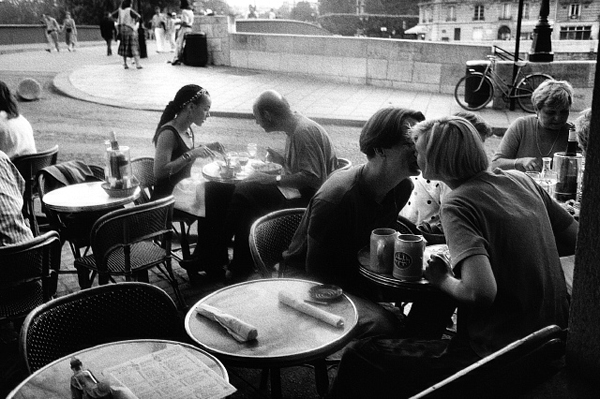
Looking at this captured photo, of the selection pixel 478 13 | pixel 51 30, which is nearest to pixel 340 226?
pixel 51 30

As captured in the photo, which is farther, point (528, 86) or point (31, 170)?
point (528, 86)

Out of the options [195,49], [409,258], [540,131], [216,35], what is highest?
[216,35]

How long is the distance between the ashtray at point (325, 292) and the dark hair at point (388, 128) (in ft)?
2.30

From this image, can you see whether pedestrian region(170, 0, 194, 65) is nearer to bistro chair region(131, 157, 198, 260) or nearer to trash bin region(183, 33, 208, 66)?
trash bin region(183, 33, 208, 66)

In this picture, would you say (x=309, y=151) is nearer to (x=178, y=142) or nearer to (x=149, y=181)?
(x=178, y=142)

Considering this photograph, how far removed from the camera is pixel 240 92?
→ 1416cm

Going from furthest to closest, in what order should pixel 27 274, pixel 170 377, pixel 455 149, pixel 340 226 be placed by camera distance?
pixel 27 274 < pixel 340 226 < pixel 455 149 < pixel 170 377

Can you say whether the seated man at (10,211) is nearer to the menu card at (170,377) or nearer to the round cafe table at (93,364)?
the round cafe table at (93,364)

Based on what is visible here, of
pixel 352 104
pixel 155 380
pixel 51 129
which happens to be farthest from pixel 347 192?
pixel 352 104

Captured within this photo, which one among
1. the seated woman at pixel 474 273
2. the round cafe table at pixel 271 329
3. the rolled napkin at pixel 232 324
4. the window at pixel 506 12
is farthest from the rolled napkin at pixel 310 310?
the window at pixel 506 12

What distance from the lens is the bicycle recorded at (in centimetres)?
1208

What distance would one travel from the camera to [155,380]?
2.11 m

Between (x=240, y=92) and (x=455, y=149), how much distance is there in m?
12.1

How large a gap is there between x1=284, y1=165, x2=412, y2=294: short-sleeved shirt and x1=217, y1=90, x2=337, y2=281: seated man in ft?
4.72
